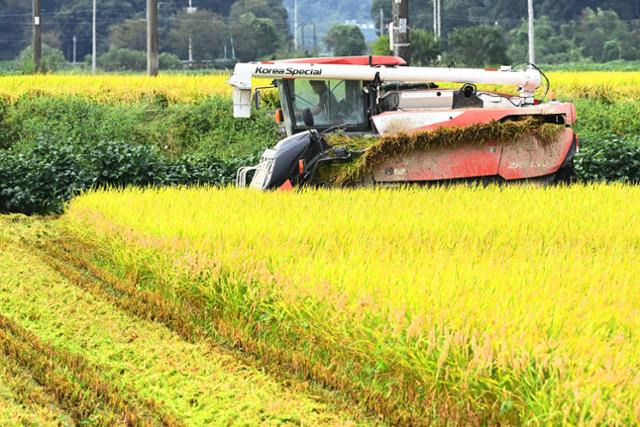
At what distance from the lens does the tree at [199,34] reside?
75.3 metres

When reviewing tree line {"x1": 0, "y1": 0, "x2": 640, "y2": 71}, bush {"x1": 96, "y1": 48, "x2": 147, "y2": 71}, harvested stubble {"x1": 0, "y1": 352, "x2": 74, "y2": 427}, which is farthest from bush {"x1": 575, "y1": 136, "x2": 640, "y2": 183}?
bush {"x1": 96, "y1": 48, "x2": 147, "y2": 71}

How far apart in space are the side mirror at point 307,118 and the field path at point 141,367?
488 cm

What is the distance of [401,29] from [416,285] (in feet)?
40.3

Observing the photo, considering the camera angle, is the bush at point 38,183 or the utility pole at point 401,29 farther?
the utility pole at point 401,29

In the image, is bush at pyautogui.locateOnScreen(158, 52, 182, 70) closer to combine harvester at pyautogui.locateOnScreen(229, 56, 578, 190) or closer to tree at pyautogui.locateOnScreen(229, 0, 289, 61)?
tree at pyautogui.locateOnScreen(229, 0, 289, 61)

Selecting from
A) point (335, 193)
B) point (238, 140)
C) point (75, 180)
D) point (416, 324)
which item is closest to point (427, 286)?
point (416, 324)

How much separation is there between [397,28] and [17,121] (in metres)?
7.16

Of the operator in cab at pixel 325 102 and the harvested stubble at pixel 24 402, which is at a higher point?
the operator in cab at pixel 325 102

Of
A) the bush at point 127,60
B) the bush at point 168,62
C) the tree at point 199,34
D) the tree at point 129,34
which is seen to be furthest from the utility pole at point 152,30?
the tree at point 129,34

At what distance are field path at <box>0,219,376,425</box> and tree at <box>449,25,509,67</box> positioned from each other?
41.4 metres

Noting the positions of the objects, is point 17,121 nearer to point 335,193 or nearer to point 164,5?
point 335,193

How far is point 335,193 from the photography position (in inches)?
485

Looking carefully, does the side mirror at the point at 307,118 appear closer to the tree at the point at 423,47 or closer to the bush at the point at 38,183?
the bush at the point at 38,183

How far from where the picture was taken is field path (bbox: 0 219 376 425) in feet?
21.7
